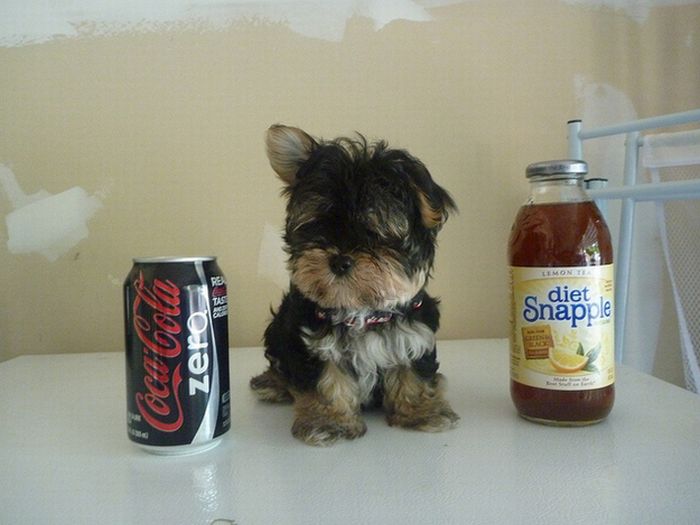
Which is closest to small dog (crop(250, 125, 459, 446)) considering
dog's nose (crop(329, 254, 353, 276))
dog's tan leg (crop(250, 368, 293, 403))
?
dog's nose (crop(329, 254, 353, 276))

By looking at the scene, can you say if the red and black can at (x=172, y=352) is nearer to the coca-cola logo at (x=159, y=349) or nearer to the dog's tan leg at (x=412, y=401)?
the coca-cola logo at (x=159, y=349)

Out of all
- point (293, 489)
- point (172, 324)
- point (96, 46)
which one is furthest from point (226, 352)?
point (96, 46)

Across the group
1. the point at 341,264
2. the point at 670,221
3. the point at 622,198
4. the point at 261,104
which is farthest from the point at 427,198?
the point at 670,221

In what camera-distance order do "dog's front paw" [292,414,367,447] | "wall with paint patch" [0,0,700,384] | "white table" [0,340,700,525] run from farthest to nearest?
"wall with paint patch" [0,0,700,384] → "dog's front paw" [292,414,367,447] → "white table" [0,340,700,525]

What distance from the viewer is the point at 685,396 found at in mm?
996

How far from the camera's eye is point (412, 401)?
3.04ft

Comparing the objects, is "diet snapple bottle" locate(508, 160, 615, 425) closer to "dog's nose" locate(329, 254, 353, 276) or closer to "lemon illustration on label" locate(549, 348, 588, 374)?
"lemon illustration on label" locate(549, 348, 588, 374)

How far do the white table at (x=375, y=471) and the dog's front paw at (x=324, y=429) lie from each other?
0.06ft

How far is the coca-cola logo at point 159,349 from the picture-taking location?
28.7 inches

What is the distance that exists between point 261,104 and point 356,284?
0.88 m

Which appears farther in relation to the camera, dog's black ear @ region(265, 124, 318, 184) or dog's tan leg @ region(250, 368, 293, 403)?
dog's tan leg @ region(250, 368, 293, 403)

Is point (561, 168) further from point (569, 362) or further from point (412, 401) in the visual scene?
point (412, 401)

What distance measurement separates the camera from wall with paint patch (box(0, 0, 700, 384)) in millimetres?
1475

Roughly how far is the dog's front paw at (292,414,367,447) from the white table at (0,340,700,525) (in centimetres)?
2
